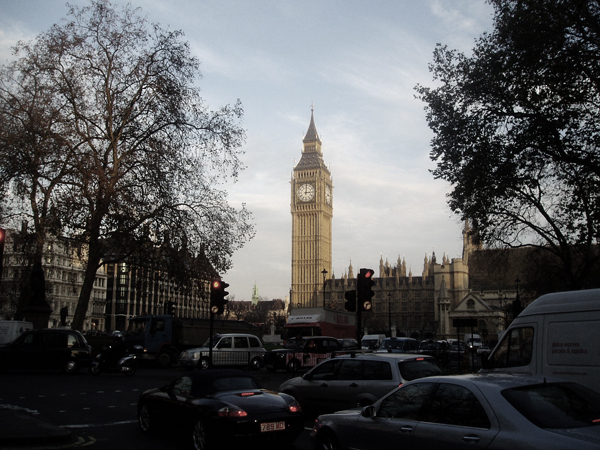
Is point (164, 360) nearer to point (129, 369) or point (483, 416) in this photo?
point (129, 369)

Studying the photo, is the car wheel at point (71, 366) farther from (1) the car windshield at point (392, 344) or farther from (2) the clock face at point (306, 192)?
(2) the clock face at point (306, 192)

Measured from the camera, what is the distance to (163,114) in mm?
26672

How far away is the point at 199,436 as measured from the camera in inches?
325

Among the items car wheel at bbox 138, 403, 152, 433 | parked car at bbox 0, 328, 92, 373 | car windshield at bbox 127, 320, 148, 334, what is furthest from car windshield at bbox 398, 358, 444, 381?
car windshield at bbox 127, 320, 148, 334

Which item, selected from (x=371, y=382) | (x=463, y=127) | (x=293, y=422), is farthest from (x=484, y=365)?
(x=463, y=127)

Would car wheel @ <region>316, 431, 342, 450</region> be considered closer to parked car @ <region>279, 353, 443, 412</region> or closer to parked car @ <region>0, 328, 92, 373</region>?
parked car @ <region>279, 353, 443, 412</region>

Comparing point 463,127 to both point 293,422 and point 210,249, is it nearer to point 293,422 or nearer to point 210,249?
point 210,249

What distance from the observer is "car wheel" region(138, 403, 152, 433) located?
384 inches

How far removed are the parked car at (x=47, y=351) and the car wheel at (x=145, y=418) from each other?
42.2 feet

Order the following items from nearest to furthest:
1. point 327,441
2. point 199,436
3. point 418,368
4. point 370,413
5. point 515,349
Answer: point 370,413 < point 327,441 < point 199,436 < point 515,349 < point 418,368

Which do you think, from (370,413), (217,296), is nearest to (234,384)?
(370,413)

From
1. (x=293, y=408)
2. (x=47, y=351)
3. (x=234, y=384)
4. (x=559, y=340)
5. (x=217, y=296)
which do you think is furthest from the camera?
(x=47, y=351)

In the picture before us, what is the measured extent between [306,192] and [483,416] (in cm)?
12882

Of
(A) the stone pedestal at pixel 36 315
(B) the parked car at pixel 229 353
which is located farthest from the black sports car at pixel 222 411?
(A) the stone pedestal at pixel 36 315
